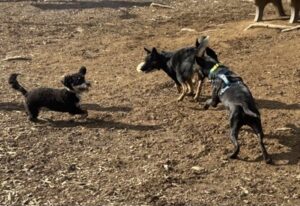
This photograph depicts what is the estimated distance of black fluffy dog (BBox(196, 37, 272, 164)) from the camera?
6.68m

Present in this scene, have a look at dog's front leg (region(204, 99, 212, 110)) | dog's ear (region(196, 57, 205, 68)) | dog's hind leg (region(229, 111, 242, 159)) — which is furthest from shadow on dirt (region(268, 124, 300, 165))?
dog's ear (region(196, 57, 205, 68))

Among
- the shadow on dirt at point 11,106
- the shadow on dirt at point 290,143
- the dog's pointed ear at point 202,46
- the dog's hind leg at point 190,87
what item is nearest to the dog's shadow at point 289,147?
the shadow on dirt at point 290,143

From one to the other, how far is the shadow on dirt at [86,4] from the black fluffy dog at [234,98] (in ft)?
23.7

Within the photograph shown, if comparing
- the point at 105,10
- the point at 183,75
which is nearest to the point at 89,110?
the point at 183,75

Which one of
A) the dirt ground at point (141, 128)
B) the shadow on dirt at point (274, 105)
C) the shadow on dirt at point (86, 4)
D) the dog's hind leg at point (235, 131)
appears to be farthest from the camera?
the shadow on dirt at point (86, 4)

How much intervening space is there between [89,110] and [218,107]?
1704 millimetres

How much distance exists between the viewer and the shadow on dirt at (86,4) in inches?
585

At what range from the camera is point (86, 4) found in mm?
15172

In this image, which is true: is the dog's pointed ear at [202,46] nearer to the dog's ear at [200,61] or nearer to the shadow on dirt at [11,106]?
the dog's ear at [200,61]

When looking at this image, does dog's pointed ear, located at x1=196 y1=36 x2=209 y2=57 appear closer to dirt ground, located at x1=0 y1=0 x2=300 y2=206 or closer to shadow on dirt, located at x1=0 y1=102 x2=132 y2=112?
dirt ground, located at x1=0 y1=0 x2=300 y2=206

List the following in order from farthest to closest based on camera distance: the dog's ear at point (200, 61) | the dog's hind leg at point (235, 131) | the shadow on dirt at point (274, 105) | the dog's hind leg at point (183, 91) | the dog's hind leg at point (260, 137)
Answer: the dog's hind leg at point (183, 91) → the shadow on dirt at point (274, 105) → the dog's ear at point (200, 61) → the dog's hind leg at point (235, 131) → the dog's hind leg at point (260, 137)

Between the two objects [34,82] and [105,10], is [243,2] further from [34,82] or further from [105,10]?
[34,82]

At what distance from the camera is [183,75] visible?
8562 mm

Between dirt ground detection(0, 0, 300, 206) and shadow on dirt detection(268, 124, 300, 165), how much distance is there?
1 cm
